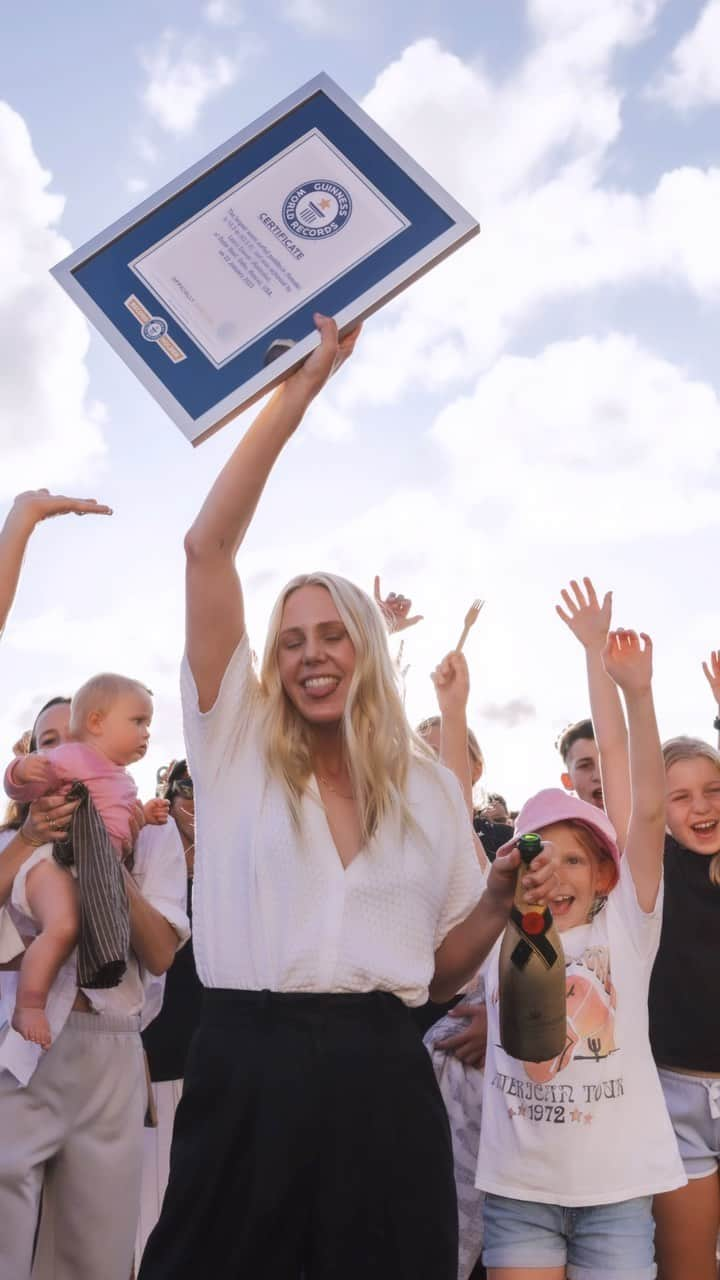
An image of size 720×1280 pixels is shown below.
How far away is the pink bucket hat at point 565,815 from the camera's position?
286 centimetres

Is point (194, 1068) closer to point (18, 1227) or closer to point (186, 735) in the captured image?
point (186, 735)

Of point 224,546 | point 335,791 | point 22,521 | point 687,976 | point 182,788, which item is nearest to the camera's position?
point 224,546

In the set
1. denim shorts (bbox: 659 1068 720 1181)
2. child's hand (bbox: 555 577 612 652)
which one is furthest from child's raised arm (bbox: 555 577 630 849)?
denim shorts (bbox: 659 1068 720 1181)

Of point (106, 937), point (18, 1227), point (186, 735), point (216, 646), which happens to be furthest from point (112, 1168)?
point (216, 646)

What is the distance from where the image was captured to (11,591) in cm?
253

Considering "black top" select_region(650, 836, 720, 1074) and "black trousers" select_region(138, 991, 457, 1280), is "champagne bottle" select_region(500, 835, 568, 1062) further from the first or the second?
"black top" select_region(650, 836, 720, 1074)

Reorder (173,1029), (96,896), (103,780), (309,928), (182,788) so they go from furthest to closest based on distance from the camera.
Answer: (182,788) < (173,1029) < (103,780) < (96,896) < (309,928)

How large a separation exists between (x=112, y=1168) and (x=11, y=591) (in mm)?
1527

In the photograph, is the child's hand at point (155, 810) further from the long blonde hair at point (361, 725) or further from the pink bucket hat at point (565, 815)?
the long blonde hair at point (361, 725)

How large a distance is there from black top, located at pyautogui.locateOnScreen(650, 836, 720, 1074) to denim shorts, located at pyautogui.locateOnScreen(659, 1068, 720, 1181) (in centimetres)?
6

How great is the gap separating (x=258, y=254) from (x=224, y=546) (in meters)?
0.67

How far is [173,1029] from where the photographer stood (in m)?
4.58

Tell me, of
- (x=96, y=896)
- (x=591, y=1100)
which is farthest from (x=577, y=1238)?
(x=96, y=896)

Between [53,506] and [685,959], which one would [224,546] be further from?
[685,959]
